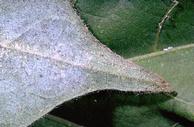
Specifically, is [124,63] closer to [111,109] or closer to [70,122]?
[111,109]

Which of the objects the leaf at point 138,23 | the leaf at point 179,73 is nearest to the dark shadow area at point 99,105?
the leaf at point 179,73

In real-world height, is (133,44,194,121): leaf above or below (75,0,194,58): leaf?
below

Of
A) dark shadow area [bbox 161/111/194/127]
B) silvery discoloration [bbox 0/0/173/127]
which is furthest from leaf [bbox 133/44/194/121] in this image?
silvery discoloration [bbox 0/0/173/127]

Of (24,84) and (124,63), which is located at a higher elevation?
(124,63)

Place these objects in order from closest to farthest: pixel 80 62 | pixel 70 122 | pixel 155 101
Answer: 1. pixel 80 62
2. pixel 155 101
3. pixel 70 122

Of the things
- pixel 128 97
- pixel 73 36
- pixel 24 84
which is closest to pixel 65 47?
pixel 73 36

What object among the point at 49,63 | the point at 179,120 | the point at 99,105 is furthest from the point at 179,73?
the point at 49,63

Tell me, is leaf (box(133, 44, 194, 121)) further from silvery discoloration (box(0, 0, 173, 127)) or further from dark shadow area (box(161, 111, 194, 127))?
silvery discoloration (box(0, 0, 173, 127))
